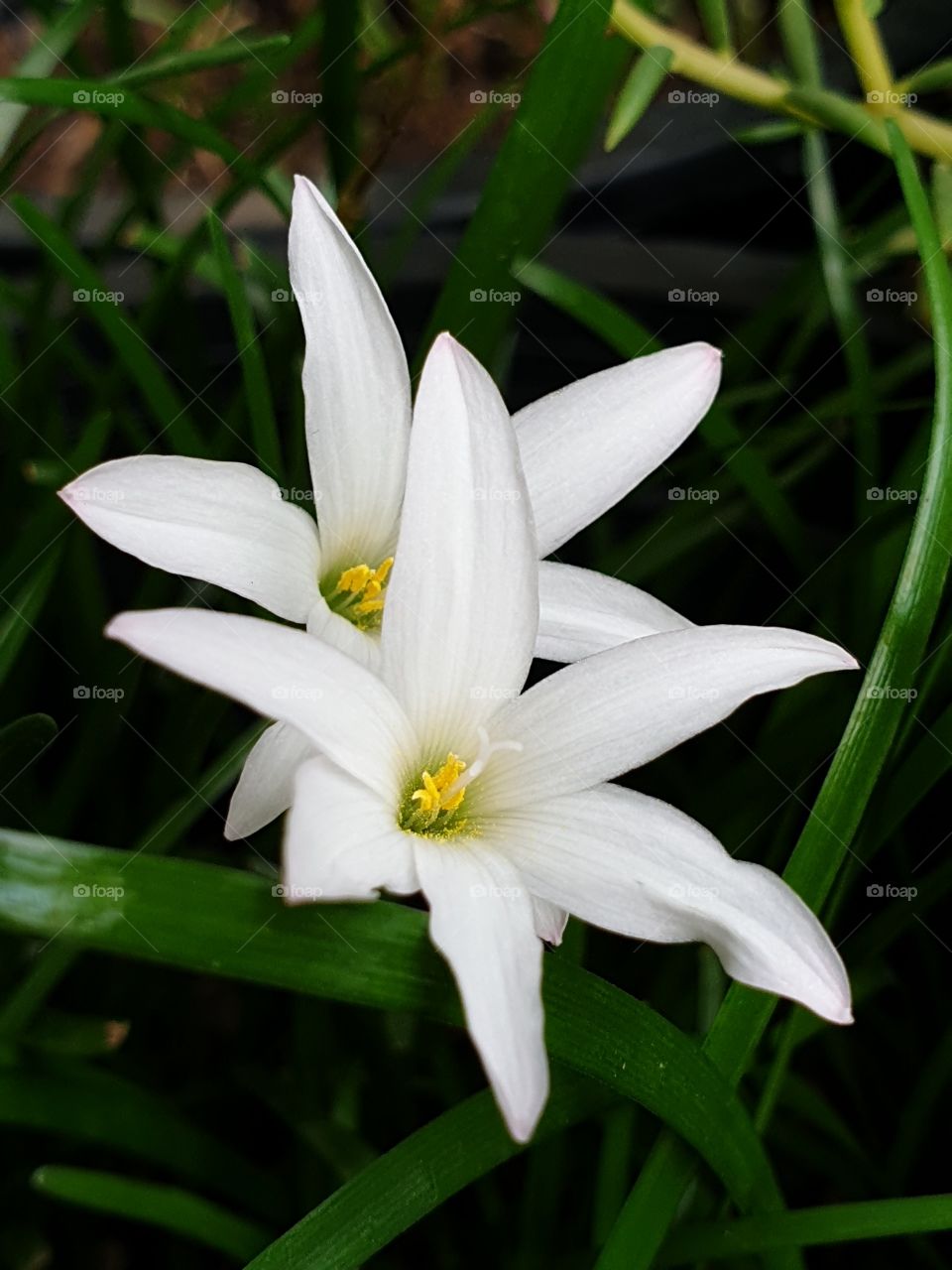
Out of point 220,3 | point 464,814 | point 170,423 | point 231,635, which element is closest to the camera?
point 231,635

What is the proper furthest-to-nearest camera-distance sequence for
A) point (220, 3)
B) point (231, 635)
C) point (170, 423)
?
point (220, 3) < point (170, 423) < point (231, 635)

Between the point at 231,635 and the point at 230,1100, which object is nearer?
the point at 231,635

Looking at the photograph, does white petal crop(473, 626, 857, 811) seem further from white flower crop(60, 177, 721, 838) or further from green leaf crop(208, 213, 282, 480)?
green leaf crop(208, 213, 282, 480)

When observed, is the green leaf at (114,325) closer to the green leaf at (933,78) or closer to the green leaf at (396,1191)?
the green leaf at (396,1191)

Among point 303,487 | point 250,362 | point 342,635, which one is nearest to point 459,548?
point 342,635

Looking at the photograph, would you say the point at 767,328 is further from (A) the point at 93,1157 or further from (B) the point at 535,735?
(A) the point at 93,1157

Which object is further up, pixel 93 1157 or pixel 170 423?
pixel 170 423

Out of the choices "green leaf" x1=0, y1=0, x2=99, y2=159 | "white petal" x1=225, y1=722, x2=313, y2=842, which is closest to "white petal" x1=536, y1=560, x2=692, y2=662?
"white petal" x1=225, y1=722, x2=313, y2=842

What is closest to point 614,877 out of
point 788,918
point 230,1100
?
point 788,918

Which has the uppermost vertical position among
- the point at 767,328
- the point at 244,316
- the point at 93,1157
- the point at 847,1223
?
the point at 767,328
